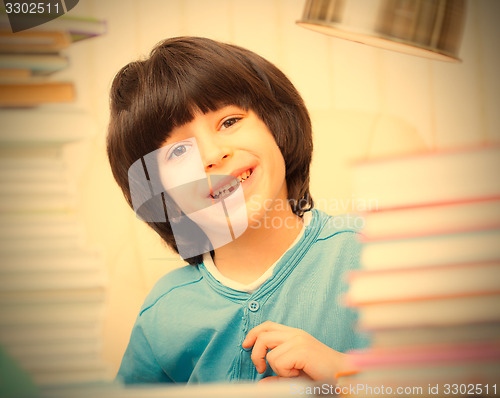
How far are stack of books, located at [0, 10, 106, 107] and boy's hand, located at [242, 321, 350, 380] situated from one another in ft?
1.24

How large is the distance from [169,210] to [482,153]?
0.40m

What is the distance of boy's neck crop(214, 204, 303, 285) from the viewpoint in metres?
0.66

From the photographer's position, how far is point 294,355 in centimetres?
50

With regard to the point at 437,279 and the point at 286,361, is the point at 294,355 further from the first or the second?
the point at 437,279

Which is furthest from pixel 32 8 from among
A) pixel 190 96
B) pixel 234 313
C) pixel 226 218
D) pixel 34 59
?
pixel 234 313

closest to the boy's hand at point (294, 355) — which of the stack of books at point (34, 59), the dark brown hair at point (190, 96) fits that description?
the dark brown hair at point (190, 96)

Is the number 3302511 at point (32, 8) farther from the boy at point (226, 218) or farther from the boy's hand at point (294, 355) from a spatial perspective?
the boy's hand at point (294, 355)

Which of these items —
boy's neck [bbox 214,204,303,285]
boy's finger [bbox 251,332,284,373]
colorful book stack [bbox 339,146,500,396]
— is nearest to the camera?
colorful book stack [bbox 339,146,500,396]

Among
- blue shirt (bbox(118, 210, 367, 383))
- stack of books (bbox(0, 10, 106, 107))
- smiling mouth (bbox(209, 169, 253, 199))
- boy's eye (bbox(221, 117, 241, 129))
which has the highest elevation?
stack of books (bbox(0, 10, 106, 107))

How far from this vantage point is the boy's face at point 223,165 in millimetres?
562

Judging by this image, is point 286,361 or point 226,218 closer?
point 286,361

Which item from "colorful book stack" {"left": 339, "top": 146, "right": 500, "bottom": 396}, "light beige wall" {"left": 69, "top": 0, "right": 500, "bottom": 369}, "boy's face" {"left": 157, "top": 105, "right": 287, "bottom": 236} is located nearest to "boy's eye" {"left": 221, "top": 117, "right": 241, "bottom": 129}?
"boy's face" {"left": 157, "top": 105, "right": 287, "bottom": 236}

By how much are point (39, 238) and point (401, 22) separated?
47cm

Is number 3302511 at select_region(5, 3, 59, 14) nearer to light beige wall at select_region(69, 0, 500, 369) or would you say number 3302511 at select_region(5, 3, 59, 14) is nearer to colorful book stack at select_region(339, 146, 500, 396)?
light beige wall at select_region(69, 0, 500, 369)
